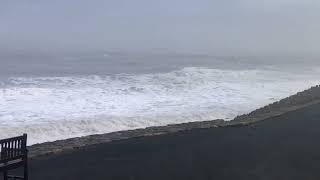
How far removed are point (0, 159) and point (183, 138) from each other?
7778 millimetres

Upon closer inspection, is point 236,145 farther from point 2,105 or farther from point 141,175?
point 2,105

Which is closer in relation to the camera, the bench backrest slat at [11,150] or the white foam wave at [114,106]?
the bench backrest slat at [11,150]

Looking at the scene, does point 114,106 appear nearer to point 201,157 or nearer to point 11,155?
point 201,157

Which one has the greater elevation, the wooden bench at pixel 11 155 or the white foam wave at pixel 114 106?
the white foam wave at pixel 114 106

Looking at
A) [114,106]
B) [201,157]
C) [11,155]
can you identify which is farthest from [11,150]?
[114,106]

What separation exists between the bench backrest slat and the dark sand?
171cm

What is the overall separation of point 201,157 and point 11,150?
5490 mm

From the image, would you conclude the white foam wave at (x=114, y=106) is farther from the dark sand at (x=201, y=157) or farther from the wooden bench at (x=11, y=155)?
the wooden bench at (x=11, y=155)

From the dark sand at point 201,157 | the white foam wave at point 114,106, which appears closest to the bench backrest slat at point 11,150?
the dark sand at point 201,157

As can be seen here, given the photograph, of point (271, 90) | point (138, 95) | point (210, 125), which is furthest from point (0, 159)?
point (271, 90)

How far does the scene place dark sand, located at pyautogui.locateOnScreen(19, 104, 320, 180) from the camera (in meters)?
12.2

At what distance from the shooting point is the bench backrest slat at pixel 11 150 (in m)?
10.3

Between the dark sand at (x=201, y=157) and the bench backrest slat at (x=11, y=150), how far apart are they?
1710mm

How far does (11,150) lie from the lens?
34.4 feet
